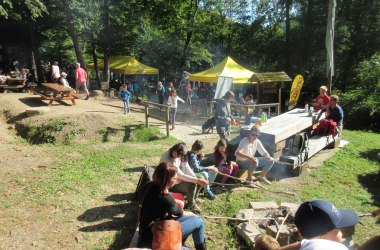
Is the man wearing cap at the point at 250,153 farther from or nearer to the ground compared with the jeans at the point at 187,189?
farther from the ground

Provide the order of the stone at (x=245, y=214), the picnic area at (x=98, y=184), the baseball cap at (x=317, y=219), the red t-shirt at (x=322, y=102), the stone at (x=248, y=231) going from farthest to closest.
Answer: the red t-shirt at (x=322, y=102)
the stone at (x=245, y=214)
the picnic area at (x=98, y=184)
the stone at (x=248, y=231)
the baseball cap at (x=317, y=219)

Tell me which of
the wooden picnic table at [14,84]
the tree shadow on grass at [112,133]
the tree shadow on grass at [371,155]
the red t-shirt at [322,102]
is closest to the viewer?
the tree shadow on grass at [371,155]

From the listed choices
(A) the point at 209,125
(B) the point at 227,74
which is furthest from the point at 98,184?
(B) the point at 227,74

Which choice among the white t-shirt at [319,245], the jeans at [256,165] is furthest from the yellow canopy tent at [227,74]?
the white t-shirt at [319,245]

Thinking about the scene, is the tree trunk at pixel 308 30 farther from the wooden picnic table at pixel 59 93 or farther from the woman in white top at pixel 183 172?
the woman in white top at pixel 183 172

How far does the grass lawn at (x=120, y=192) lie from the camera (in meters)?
5.06

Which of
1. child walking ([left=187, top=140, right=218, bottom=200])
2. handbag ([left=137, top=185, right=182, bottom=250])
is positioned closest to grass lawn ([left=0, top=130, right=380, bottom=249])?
child walking ([left=187, top=140, right=218, bottom=200])

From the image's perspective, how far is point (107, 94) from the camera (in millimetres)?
18969

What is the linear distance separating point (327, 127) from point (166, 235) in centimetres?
684

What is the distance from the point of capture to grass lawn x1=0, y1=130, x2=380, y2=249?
199 inches

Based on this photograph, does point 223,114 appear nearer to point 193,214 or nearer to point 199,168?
point 199,168

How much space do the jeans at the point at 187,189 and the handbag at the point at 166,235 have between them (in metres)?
1.81

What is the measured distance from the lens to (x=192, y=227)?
4.09 m

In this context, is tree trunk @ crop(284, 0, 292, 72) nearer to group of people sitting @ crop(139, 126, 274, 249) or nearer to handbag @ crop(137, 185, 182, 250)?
group of people sitting @ crop(139, 126, 274, 249)
